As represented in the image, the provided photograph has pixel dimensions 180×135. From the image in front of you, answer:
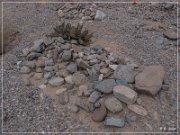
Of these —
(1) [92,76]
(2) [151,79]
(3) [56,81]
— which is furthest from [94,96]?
(2) [151,79]

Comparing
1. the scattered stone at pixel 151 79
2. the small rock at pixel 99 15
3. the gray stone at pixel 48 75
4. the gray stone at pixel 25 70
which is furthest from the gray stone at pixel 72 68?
the small rock at pixel 99 15

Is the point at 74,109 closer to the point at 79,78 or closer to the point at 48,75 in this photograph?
the point at 79,78

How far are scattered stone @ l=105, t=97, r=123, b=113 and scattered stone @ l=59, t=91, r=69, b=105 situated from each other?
485 millimetres

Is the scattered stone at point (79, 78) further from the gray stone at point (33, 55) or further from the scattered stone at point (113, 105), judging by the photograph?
the gray stone at point (33, 55)

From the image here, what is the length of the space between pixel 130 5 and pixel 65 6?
1.17 m

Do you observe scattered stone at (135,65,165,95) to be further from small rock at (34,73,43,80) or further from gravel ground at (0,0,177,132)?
small rock at (34,73,43,80)

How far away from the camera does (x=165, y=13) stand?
5461 millimetres

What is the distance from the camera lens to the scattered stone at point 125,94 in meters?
3.54

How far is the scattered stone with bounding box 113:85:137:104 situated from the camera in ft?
11.6

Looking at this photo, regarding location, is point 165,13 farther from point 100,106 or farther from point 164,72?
point 100,106

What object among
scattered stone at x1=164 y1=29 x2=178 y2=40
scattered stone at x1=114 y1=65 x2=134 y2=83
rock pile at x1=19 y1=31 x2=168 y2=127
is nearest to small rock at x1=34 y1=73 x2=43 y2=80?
rock pile at x1=19 y1=31 x2=168 y2=127

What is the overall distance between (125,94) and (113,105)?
18cm

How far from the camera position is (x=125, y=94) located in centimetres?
356

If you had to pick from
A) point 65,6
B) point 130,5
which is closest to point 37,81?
point 65,6
